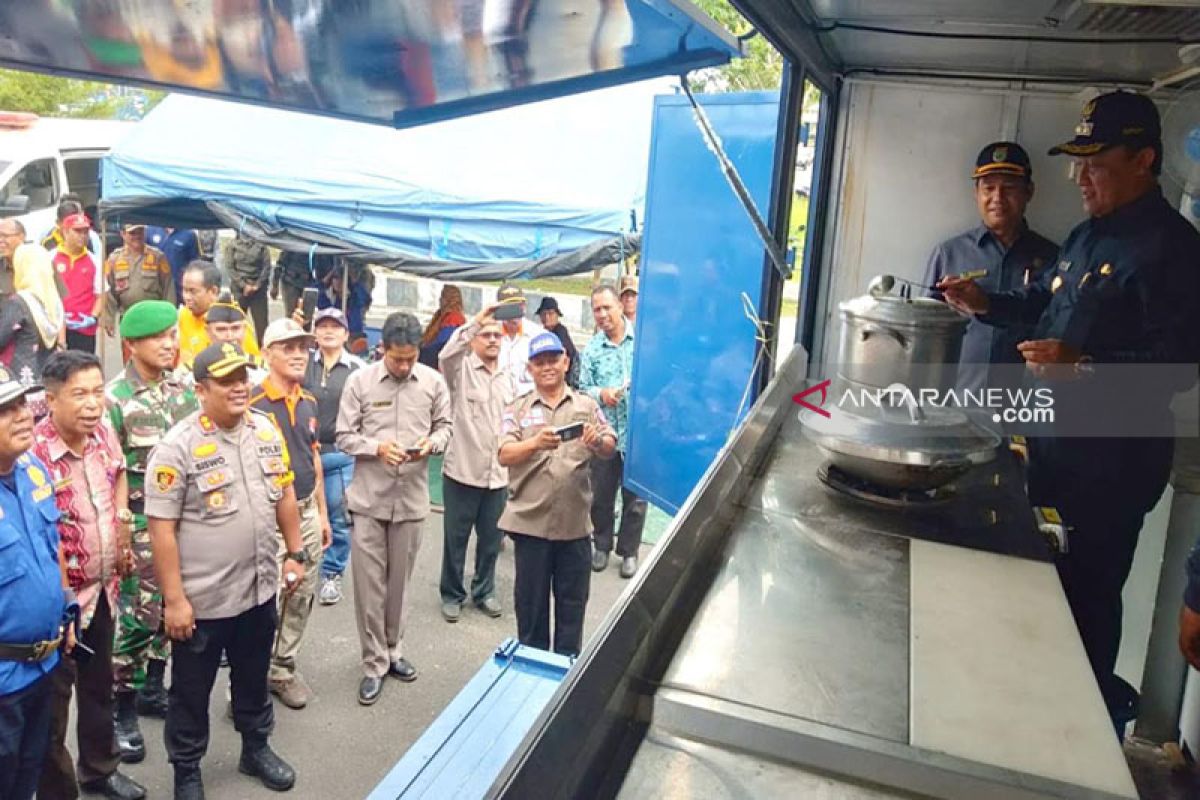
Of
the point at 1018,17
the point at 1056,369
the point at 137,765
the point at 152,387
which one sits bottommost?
the point at 137,765

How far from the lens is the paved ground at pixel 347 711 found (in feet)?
12.2

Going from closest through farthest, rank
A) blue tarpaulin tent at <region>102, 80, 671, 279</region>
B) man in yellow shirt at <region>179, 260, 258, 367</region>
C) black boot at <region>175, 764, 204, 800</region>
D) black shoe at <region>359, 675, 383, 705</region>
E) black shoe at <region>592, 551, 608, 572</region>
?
black boot at <region>175, 764, 204, 800</region> < black shoe at <region>359, 675, 383, 705</region> < man in yellow shirt at <region>179, 260, 258, 367</region> < black shoe at <region>592, 551, 608, 572</region> < blue tarpaulin tent at <region>102, 80, 671, 279</region>

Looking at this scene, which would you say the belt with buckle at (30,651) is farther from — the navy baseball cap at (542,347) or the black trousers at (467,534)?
the black trousers at (467,534)

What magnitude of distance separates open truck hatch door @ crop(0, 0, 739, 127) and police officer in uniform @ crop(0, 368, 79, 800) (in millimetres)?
1251

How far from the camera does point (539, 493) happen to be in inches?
168

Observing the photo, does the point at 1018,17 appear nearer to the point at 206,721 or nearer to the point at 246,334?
the point at 206,721

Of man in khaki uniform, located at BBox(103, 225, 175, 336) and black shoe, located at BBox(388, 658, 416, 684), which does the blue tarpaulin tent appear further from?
black shoe, located at BBox(388, 658, 416, 684)

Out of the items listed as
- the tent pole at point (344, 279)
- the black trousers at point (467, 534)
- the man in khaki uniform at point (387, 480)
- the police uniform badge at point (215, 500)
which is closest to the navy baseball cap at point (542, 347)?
the man in khaki uniform at point (387, 480)

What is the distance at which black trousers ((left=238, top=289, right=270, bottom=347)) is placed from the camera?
8.74m

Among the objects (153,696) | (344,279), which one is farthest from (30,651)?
(344,279)

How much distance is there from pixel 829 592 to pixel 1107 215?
5.61ft

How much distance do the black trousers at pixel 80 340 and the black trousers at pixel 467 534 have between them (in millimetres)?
5335

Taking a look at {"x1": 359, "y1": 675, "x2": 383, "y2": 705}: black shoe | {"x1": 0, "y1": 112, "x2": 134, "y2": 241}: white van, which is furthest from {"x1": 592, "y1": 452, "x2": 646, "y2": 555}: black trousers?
{"x1": 0, "y1": 112, "x2": 134, "y2": 241}: white van

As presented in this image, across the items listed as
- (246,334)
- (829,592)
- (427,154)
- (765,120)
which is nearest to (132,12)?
(829,592)
